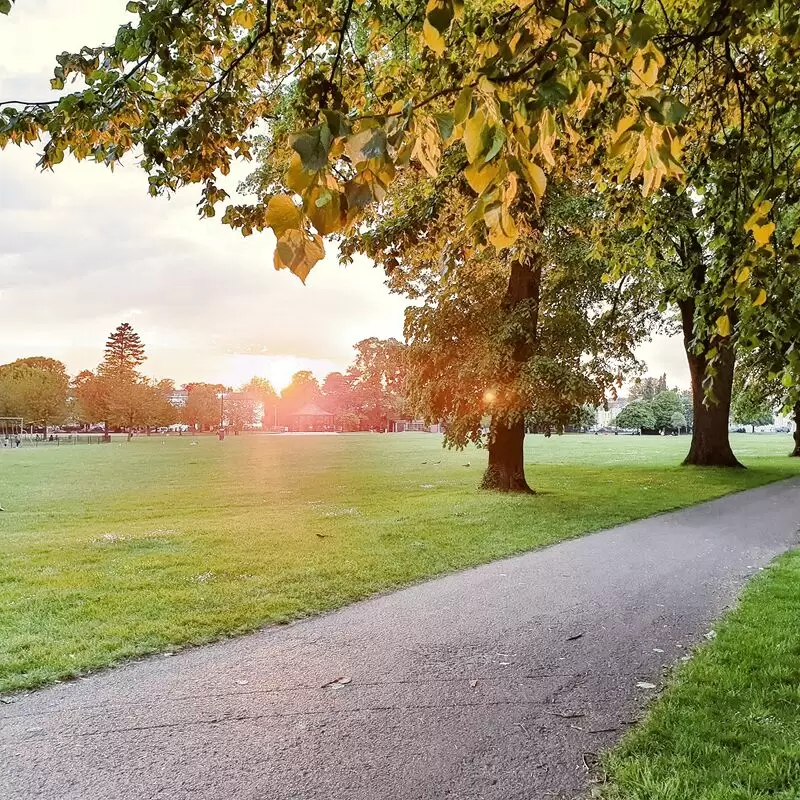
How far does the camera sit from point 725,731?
3572mm

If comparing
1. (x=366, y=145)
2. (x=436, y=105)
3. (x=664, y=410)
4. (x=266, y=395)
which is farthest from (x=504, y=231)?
(x=266, y=395)

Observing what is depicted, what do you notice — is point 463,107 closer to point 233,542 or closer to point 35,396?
point 233,542

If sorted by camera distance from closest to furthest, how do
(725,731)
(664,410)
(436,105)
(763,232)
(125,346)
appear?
(763,232)
(725,731)
(436,105)
(125,346)
(664,410)

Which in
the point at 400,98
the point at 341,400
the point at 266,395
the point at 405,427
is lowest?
the point at 405,427

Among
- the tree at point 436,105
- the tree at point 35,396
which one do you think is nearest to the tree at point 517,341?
the tree at point 436,105

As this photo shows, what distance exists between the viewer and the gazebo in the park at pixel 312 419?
120188 millimetres

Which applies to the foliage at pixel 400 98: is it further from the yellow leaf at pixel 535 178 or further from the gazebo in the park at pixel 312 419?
the gazebo in the park at pixel 312 419

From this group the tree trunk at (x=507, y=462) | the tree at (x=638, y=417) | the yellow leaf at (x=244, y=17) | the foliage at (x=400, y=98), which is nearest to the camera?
the foliage at (x=400, y=98)

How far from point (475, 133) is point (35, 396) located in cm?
7699

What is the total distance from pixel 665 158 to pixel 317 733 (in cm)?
340

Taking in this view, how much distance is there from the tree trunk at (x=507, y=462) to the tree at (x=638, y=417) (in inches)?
3927

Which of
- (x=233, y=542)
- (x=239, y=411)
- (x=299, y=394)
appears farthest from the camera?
(x=299, y=394)

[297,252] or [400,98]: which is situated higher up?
[400,98]

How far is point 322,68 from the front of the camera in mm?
4531
